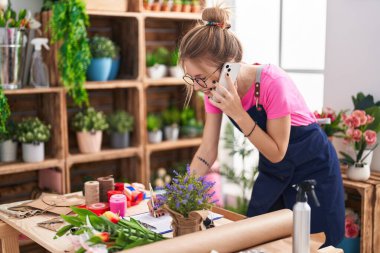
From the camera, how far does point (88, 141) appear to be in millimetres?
3693

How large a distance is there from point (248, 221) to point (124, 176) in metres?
2.64

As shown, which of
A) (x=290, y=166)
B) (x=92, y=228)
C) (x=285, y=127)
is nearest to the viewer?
(x=92, y=228)

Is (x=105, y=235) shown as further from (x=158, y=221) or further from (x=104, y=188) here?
(x=104, y=188)

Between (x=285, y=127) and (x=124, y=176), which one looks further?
(x=124, y=176)

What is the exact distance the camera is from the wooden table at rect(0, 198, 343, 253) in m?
1.82

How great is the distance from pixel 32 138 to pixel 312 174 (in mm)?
1942

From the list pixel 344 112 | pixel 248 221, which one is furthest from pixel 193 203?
pixel 344 112

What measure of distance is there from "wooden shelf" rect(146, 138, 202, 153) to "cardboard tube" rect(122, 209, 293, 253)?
7.68ft

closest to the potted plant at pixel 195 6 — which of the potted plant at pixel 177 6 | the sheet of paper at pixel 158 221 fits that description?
the potted plant at pixel 177 6

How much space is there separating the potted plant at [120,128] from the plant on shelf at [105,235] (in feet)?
7.08

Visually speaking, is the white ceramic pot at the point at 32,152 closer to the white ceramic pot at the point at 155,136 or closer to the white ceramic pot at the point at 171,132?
the white ceramic pot at the point at 155,136

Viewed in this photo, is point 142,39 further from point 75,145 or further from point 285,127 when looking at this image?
point 285,127

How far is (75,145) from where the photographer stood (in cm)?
401

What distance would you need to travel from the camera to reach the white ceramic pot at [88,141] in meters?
3.69
